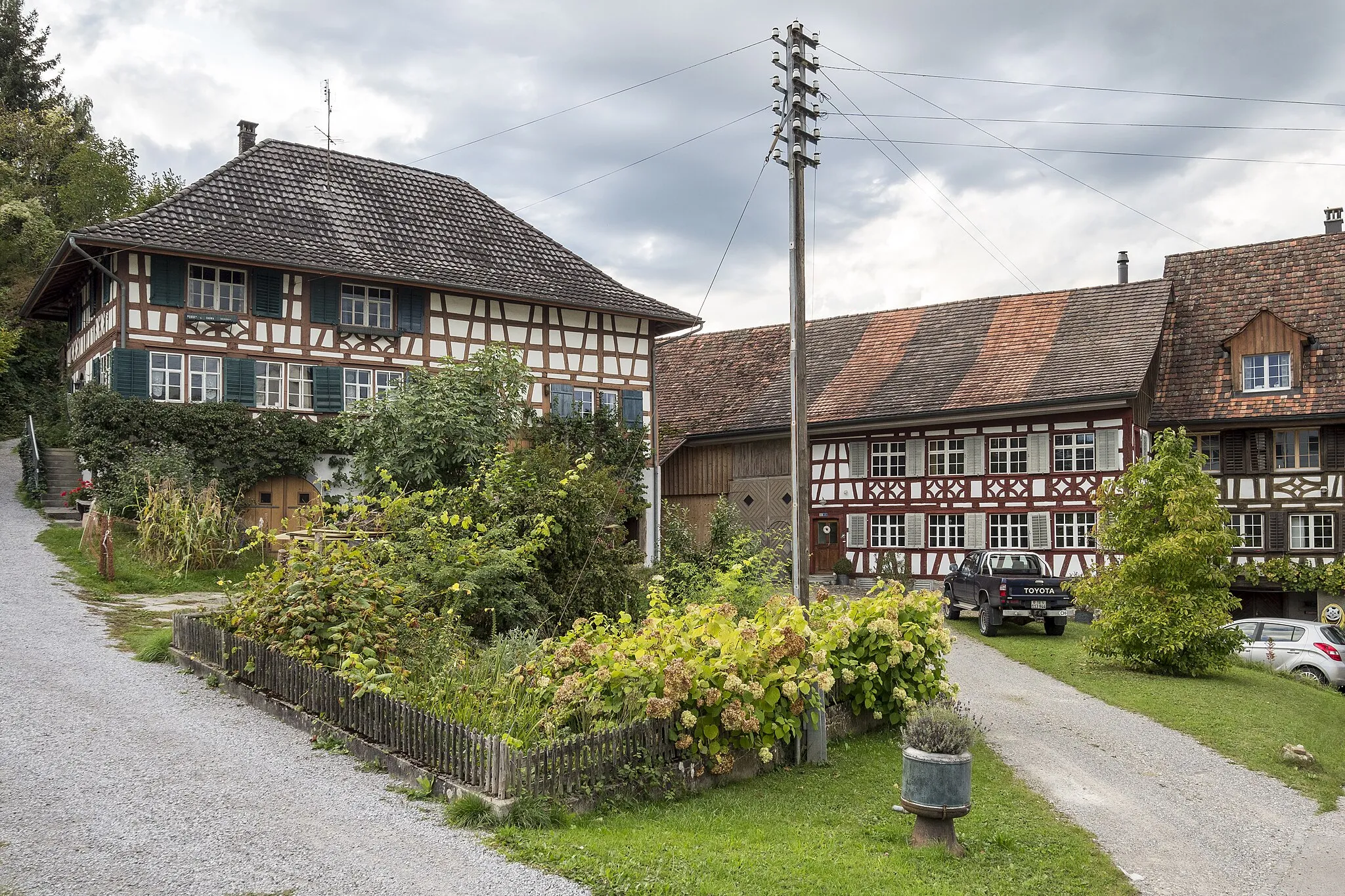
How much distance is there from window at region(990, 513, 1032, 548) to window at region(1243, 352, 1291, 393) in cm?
786

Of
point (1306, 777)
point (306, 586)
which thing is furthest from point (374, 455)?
point (1306, 777)

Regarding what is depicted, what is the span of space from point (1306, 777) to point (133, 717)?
42.4 feet

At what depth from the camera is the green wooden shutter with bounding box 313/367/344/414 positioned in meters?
25.7

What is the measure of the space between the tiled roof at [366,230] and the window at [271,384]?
2380 millimetres

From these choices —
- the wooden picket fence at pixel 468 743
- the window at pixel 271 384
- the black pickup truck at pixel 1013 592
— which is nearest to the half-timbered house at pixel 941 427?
the black pickup truck at pixel 1013 592

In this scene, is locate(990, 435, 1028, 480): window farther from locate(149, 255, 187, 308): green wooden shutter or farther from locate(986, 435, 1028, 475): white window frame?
locate(149, 255, 187, 308): green wooden shutter

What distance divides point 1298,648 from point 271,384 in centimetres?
2297

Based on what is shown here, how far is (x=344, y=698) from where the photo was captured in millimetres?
10438

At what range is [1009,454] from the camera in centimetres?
3053

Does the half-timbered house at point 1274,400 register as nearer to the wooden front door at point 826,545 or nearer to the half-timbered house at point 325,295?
the wooden front door at point 826,545

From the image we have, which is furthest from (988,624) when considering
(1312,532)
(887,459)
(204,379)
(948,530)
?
(204,379)

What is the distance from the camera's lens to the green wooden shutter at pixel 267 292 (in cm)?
2509

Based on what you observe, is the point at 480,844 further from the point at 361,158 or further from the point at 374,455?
the point at 361,158

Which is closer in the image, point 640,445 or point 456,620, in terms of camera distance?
point 456,620
